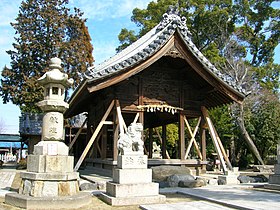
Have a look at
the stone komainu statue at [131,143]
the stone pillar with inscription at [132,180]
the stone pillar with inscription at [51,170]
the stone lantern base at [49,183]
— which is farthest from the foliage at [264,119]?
the stone lantern base at [49,183]

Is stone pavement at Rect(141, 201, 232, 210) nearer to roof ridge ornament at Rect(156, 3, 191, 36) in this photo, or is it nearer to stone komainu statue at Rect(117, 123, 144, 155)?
stone komainu statue at Rect(117, 123, 144, 155)

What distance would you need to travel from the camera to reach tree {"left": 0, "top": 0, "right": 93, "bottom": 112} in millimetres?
24719

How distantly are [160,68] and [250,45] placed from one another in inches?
853

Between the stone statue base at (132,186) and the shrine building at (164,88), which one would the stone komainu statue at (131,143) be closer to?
the stone statue base at (132,186)

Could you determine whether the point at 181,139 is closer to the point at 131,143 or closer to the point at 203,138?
the point at 203,138

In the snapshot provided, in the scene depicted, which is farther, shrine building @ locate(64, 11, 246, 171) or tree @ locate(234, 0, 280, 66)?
tree @ locate(234, 0, 280, 66)

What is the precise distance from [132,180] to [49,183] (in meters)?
2.21

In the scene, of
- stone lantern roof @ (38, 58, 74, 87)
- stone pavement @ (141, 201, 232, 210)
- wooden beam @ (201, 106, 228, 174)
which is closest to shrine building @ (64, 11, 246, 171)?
wooden beam @ (201, 106, 228, 174)

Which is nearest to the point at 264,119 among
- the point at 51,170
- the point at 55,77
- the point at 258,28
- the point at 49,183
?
the point at 258,28

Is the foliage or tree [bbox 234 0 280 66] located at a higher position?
tree [bbox 234 0 280 66]

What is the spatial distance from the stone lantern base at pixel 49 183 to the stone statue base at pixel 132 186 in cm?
77

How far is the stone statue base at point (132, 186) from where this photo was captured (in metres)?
8.01

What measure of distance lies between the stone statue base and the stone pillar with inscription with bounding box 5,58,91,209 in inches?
30.4

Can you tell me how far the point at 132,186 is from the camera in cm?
823
